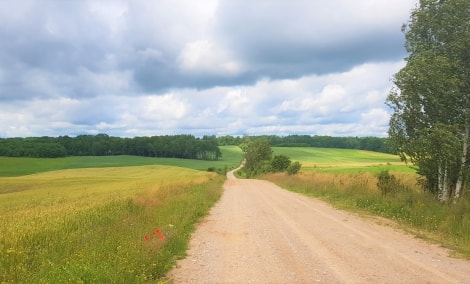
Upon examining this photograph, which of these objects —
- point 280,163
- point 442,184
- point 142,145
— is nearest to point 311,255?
point 442,184

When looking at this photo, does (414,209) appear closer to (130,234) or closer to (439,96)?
(439,96)

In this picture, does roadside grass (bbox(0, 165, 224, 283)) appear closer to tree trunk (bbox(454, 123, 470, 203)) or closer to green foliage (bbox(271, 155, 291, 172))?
tree trunk (bbox(454, 123, 470, 203))

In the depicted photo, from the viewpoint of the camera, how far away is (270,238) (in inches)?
487

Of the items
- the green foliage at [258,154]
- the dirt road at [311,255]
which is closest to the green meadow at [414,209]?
the dirt road at [311,255]

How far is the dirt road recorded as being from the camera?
8109mm

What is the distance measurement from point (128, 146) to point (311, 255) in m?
164

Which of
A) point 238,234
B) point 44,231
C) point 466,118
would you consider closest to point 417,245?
point 238,234

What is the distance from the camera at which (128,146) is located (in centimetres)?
16700

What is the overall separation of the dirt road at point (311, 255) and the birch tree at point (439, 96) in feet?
14.2

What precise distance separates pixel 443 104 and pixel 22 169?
337ft

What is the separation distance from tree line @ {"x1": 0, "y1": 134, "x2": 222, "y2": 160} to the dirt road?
13741cm

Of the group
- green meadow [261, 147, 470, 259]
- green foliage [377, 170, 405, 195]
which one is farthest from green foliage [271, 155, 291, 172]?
green foliage [377, 170, 405, 195]

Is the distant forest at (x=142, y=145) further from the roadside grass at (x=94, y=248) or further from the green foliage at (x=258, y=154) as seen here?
the roadside grass at (x=94, y=248)

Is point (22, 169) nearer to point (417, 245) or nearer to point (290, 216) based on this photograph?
point (290, 216)
